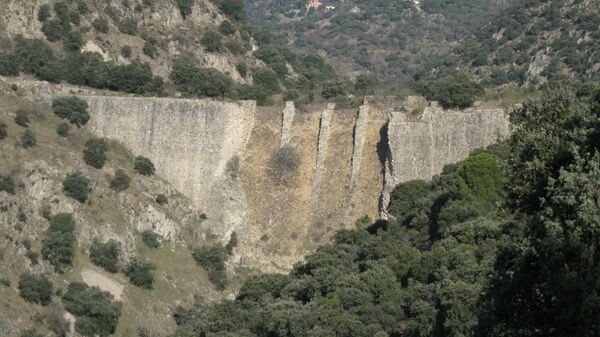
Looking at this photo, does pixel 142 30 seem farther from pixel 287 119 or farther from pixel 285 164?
pixel 285 164

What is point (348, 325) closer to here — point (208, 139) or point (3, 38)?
point (208, 139)

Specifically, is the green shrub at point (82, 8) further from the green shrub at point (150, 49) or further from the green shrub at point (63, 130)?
the green shrub at point (63, 130)

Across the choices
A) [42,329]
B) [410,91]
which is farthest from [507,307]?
[410,91]

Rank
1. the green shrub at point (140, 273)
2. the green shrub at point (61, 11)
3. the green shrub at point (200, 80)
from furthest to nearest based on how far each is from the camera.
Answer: the green shrub at point (61, 11) → the green shrub at point (200, 80) → the green shrub at point (140, 273)

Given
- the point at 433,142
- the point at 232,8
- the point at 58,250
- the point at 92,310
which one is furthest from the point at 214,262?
the point at 232,8

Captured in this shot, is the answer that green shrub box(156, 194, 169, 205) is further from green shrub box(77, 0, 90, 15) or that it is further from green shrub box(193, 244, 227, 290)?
green shrub box(77, 0, 90, 15)

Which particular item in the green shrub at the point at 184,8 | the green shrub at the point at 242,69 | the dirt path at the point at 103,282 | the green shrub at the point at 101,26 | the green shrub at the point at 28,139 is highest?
the green shrub at the point at 184,8

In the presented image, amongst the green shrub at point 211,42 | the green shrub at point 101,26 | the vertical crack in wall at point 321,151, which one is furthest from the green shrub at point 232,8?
the vertical crack in wall at point 321,151
